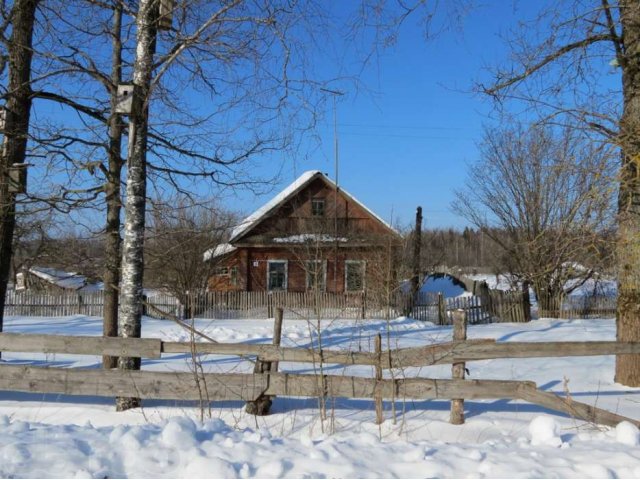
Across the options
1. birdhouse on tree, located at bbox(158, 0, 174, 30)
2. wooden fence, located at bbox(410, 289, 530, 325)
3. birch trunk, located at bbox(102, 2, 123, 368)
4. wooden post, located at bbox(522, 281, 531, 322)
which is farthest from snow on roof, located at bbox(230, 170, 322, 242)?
birdhouse on tree, located at bbox(158, 0, 174, 30)

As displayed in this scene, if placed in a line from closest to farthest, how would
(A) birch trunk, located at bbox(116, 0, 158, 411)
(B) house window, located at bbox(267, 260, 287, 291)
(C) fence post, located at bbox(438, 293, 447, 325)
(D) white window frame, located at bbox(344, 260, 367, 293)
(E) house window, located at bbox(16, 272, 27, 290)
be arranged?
(A) birch trunk, located at bbox(116, 0, 158, 411)
(D) white window frame, located at bbox(344, 260, 367, 293)
(C) fence post, located at bbox(438, 293, 447, 325)
(B) house window, located at bbox(267, 260, 287, 291)
(E) house window, located at bbox(16, 272, 27, 290)

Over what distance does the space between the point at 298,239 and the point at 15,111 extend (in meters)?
18.0

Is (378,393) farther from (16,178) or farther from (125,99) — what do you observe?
(16,178)

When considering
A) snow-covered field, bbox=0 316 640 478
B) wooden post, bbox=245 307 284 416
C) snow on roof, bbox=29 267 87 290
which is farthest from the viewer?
snow on roof, bbox=29 267 87 290

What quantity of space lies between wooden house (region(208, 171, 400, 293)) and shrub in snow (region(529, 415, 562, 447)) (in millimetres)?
20287

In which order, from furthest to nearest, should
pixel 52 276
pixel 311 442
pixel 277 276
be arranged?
1. pixel 52 276
2. pixel 277 276
3. pixel 311 442

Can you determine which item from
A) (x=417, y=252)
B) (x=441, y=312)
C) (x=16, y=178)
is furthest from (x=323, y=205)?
(x=16, y=178)

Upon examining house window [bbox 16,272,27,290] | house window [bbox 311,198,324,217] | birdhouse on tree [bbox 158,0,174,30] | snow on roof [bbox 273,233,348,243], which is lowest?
house window [bbox 16,272,27,290]

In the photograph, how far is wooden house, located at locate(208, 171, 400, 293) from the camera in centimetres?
2598

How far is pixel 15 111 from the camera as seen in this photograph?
8672mm

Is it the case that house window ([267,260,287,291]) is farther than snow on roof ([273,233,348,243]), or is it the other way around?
house window ([267,260,287,291])

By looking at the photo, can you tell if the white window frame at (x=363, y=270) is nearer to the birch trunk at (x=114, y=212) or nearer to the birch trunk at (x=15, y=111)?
the birch trunk at (x=114, y=212)

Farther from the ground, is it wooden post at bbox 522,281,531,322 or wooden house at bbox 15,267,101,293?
wooden house at bbox 15,267,101,293

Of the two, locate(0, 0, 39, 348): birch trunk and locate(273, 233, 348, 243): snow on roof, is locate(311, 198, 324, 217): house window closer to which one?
locate(273, 233, 348, 243): snow on roof
